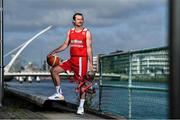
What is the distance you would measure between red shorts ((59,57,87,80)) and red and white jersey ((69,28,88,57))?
0.10 m

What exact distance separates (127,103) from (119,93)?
583mm

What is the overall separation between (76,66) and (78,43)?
1.56 ft

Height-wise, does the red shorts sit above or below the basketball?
below

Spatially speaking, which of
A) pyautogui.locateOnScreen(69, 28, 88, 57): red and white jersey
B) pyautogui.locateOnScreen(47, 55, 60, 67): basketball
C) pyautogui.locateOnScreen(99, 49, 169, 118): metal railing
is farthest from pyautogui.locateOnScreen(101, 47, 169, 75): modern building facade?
pyautogui.locateOnScreen(47, 55, 60, 67): basketball

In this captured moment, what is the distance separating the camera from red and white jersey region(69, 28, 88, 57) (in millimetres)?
9357

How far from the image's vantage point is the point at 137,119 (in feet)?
30.7

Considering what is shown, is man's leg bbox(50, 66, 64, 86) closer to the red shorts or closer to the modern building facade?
the red shorts

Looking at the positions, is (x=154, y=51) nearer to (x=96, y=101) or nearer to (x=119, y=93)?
(x=119, y=93)

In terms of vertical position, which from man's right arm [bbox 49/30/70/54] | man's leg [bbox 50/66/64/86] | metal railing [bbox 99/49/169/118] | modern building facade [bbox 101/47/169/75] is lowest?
metal railing [bbox 99/49/169/118]

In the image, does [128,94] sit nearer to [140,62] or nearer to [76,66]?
[140,62]

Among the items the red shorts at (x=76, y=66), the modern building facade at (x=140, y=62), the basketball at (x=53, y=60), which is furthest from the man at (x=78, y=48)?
the modern building facade at (x=140, y=62)

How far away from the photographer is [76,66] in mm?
9617

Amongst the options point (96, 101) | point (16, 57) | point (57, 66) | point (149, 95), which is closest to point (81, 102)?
point (57, 66)

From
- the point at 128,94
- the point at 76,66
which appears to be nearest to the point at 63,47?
the point at 76,66
